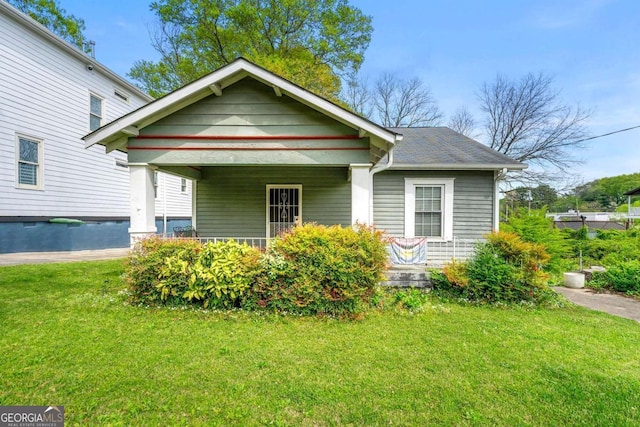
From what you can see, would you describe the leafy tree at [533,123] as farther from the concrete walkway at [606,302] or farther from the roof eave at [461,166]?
the concrete walkway at [606,302]

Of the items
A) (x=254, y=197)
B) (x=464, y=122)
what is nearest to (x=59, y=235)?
(x=254, y=197)

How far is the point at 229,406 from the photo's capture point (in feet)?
8.36

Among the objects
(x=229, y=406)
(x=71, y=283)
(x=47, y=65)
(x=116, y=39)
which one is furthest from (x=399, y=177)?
(x=116, y=39)

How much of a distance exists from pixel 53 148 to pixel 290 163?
32.6 feet

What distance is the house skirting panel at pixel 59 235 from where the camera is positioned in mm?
9192

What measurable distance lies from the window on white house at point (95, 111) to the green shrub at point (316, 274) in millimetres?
11731

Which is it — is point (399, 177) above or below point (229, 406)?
above

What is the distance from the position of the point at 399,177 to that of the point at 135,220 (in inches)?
257

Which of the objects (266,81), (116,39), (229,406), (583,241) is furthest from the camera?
(116,39)

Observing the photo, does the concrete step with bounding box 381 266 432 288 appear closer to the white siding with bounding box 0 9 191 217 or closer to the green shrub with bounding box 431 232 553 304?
the green shrub with bounding box 431 232 553 304

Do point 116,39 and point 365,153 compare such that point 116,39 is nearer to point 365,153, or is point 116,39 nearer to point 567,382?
point 365,153

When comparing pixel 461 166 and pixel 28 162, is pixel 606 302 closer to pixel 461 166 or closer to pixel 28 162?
pixel 461 166

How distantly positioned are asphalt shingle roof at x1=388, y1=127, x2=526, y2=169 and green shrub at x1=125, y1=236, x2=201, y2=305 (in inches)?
226

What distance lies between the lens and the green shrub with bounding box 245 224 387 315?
15.6 feet
